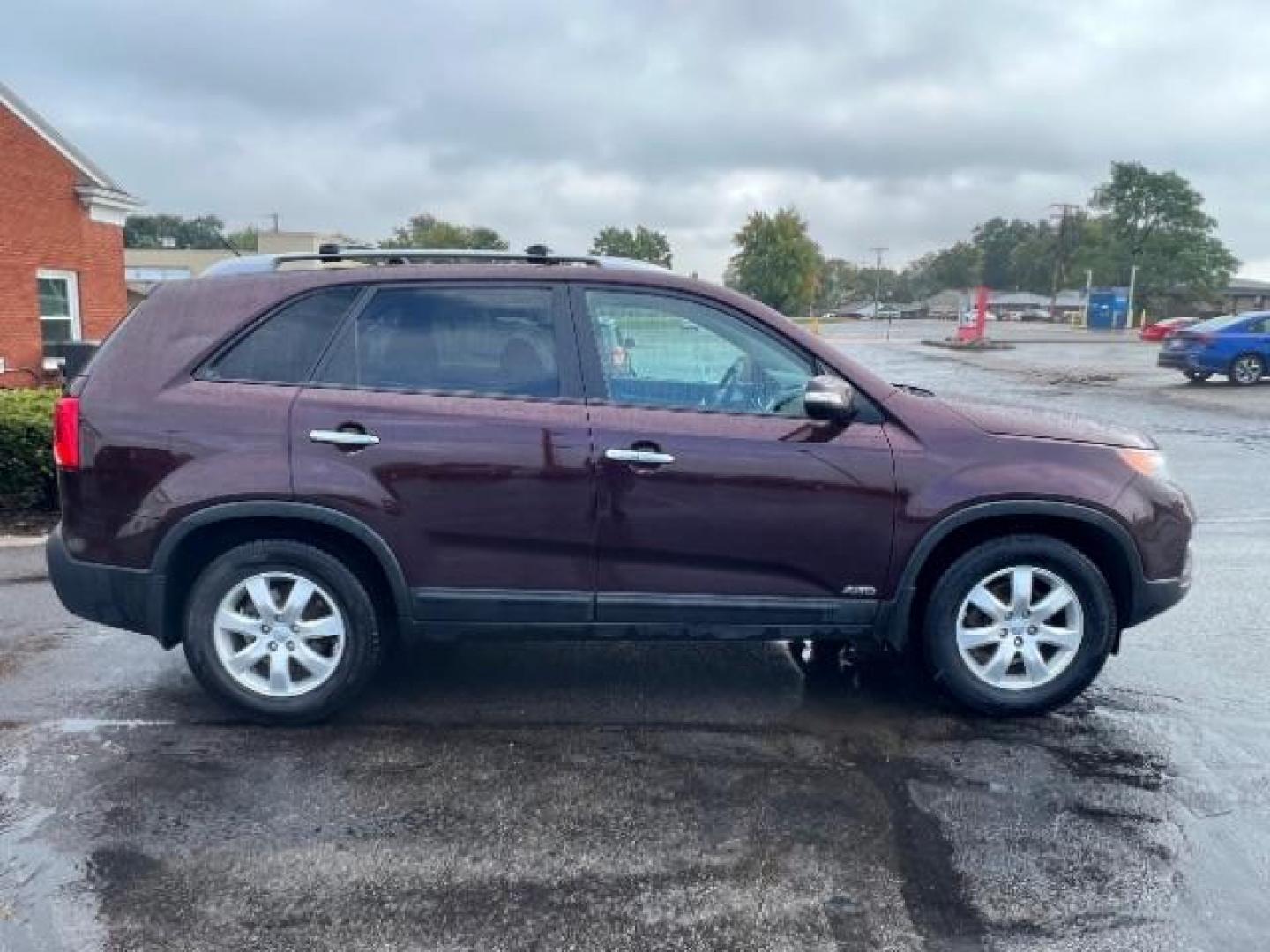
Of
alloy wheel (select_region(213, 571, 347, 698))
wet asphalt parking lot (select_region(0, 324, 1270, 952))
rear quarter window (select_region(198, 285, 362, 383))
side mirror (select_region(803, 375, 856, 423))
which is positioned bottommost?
wet asphalt parking lot (select_region(0, 324, 1270, 952))

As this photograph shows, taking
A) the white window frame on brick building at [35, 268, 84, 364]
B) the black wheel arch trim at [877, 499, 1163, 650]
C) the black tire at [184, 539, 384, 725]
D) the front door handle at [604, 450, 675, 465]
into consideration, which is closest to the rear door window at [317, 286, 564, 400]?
the front door handle at [604, 450, 675, 465]

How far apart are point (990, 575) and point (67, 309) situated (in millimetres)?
19510

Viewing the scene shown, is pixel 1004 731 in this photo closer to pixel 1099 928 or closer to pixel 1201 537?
pixel 1099 928

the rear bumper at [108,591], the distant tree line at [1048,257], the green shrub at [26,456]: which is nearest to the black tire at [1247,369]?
the distant tree line at [1048,257]

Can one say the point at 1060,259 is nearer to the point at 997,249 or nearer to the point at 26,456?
the point at 997,249

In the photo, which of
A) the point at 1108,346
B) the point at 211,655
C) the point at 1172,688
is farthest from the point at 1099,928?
the point at 1108,346

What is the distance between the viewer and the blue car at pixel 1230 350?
2072cm

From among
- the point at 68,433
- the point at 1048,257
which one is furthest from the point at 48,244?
the point at 1048,257

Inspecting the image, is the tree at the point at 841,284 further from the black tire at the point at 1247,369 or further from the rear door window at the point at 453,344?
the rear door window at the point at 453,344

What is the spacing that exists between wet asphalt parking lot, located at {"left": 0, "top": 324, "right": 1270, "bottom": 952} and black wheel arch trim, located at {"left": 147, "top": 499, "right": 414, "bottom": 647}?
631 millimetres

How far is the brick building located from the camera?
17.3m

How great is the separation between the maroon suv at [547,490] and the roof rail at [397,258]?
0.11m

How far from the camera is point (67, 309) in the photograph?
18.9m

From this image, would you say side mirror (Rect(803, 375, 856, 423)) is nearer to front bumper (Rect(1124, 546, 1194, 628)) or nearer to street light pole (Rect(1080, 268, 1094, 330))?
front bumper (Rect(1124, 546, 1194, 628))
